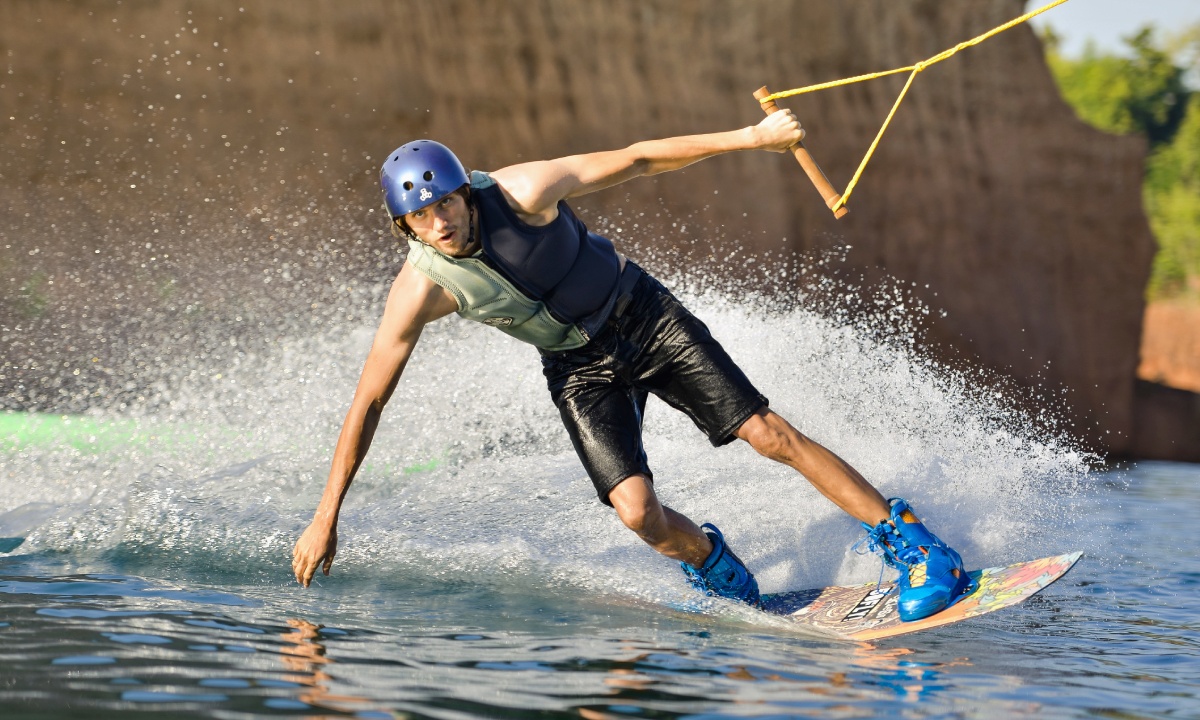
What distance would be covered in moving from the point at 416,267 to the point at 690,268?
9.37 metres

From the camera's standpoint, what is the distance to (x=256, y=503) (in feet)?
18.8

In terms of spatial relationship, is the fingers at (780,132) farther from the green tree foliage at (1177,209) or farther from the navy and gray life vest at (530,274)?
the green tree foliage at (1177,209)

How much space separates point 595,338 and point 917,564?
1.36 meters

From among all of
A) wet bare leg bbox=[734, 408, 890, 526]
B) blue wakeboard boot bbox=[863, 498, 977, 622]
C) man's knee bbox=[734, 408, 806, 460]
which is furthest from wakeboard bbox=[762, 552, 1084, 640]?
man's knee bbox=[734, 408, 806, 460]

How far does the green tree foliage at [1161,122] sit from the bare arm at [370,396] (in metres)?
27.8

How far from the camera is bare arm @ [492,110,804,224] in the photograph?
414cm

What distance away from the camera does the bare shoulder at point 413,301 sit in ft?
13.1

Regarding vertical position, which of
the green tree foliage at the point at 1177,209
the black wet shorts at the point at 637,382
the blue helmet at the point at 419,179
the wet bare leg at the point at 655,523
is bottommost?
the wet bare leg at the point at 655,523

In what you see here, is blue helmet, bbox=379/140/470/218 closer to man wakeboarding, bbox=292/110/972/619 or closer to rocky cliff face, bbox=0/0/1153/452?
man wakeboarding, bbox=292/110/972/619

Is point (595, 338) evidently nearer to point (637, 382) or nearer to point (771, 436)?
point (637, 382)

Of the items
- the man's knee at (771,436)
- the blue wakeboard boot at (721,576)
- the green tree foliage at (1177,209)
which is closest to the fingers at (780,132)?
the man's knee at (771,436)

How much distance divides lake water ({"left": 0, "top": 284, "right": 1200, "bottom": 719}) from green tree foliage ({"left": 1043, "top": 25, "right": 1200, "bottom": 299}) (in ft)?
72.0

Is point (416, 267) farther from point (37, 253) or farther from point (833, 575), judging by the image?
point (37, 253)

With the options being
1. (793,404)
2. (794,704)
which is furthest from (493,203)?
(793,404)
